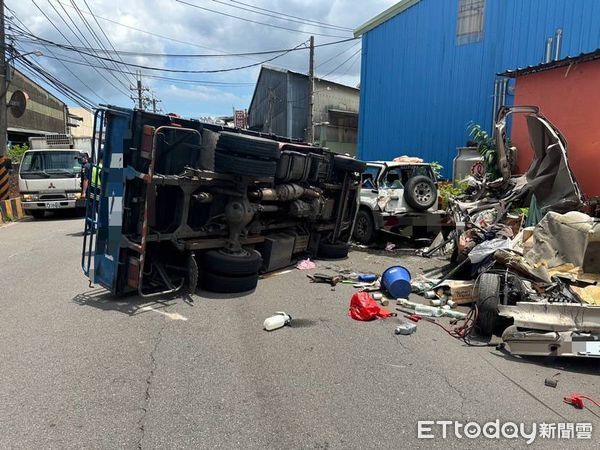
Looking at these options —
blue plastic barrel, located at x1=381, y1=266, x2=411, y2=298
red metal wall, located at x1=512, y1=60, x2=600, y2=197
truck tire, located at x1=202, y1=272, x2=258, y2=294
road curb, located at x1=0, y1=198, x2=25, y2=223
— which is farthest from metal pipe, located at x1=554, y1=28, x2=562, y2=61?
road curb, located at x1=0, y1=198, x2=25, y2=223

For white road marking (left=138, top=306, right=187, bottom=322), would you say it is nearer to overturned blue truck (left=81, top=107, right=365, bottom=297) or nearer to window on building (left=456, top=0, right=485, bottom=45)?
overturned blue truck (left=81, top=107, right=365, bottom=297)

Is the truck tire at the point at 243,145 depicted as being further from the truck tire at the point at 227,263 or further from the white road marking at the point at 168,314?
the white road marking at the point at 168,314

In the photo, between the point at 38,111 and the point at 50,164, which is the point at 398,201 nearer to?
the point at 50,164

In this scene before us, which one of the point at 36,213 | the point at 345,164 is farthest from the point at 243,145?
the point at 36,213

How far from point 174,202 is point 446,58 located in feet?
44.8

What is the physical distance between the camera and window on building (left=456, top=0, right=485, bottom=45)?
1581 cm

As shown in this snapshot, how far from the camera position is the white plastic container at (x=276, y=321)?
519 cm

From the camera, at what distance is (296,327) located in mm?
5320

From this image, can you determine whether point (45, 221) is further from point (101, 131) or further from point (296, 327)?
point (296, 327)

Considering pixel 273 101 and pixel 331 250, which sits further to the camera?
pixel 273 101

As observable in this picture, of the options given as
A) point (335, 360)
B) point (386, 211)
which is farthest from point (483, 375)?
point (386, 211)

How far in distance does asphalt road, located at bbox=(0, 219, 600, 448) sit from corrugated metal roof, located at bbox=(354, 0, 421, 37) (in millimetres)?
15909

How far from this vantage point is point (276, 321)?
5.27 metres

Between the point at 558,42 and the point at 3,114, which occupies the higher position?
the point at 558,42
